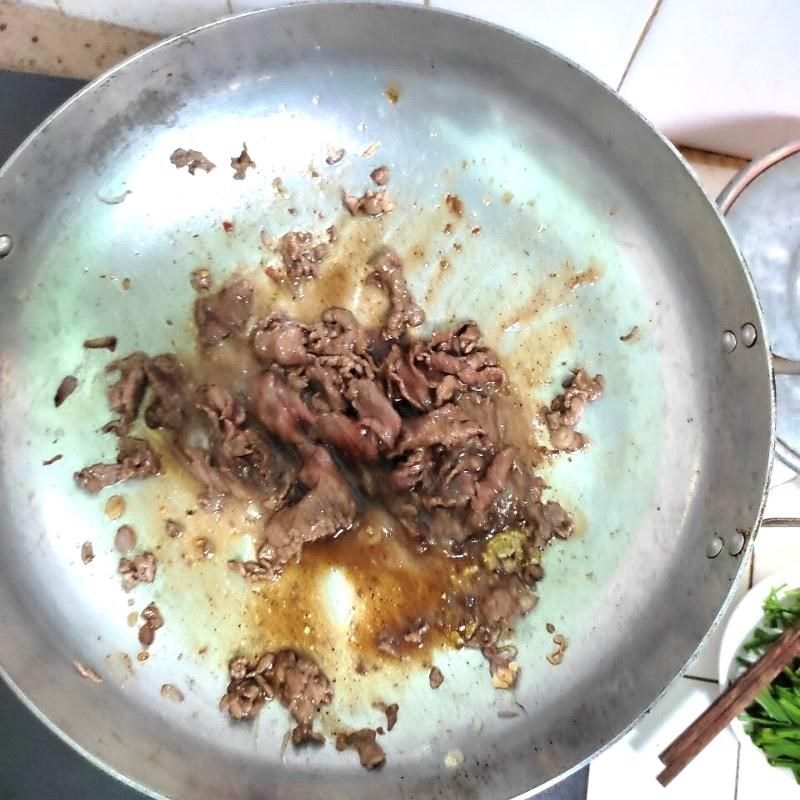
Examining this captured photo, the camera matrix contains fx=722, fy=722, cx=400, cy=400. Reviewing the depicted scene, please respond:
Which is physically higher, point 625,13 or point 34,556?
point 625,13

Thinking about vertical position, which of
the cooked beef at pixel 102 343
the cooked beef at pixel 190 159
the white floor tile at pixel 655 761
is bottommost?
the white floor tile at pixel 655 761

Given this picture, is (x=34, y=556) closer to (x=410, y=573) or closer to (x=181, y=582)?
(x=181, y=582)

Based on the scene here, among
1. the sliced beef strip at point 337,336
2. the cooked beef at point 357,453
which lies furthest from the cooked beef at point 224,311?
the sliced beef strip at point 337,336

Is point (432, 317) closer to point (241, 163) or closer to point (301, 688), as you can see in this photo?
point (241, 163)

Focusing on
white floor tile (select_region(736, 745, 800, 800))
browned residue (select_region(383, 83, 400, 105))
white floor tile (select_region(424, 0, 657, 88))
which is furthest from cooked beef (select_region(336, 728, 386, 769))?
white floor tile (select_region(424, 0, 657, 88))

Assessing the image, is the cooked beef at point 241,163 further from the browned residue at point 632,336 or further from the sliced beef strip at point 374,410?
the browned residue at point 632,336

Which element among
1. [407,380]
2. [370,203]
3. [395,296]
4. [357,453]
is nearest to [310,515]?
[357,453]

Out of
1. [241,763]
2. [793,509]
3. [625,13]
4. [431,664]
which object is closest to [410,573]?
[431,664]
